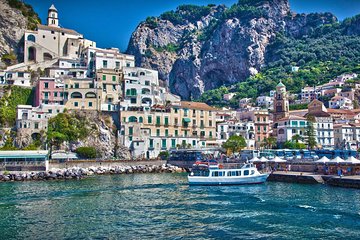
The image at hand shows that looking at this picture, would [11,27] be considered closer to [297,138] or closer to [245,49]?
[297,138]

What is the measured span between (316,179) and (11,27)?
244 feet

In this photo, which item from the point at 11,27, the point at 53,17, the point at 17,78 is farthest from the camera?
the point at 53,17

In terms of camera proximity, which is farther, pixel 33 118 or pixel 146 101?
pixel 146 101

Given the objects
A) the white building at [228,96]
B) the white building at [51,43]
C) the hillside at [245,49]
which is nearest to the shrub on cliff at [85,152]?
the white building at [51,43]

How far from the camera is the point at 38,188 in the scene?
4206cm

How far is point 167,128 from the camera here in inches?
2970

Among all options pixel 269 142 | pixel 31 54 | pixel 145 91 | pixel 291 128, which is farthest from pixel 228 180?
pixel 31 54

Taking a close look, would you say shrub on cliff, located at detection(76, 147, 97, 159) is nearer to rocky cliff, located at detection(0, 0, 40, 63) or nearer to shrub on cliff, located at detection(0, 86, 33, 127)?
shrub on cliff, located at detection(0, 86, 33, 127)

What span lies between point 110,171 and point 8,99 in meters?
27.2

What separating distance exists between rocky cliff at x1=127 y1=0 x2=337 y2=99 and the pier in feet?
394

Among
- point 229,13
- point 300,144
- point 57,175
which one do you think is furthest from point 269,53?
point 57,175

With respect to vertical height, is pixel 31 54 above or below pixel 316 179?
above

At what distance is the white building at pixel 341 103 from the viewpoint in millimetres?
115562

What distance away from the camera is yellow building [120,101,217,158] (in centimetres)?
7119
